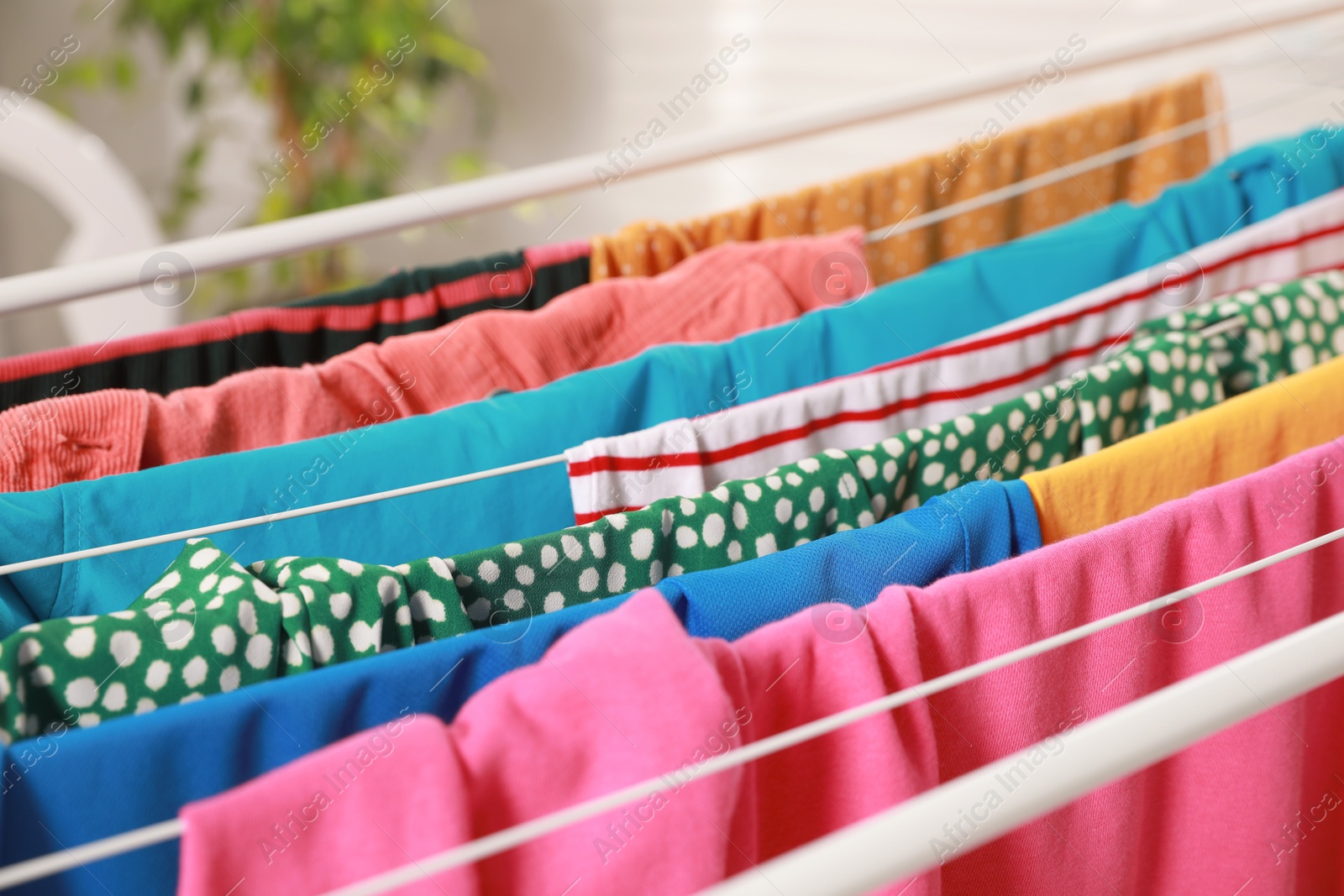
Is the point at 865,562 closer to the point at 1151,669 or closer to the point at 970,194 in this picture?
the point at 1151,669

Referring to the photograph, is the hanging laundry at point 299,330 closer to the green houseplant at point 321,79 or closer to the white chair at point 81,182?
the white chair at point 81,182

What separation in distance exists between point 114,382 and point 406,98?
4.75 feet

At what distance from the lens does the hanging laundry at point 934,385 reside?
1.90ft

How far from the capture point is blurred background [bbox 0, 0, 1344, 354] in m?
1.44

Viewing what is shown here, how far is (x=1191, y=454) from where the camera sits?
59 cm

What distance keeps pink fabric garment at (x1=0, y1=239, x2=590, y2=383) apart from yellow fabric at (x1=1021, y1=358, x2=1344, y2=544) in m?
0.41

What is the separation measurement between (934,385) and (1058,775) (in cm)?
37

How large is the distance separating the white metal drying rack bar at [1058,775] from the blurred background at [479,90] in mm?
902

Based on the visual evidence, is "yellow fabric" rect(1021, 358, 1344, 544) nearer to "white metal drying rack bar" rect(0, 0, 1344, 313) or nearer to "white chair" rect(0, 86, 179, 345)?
"white metal drying rack bar" rect(0, 0, 1344, 313)

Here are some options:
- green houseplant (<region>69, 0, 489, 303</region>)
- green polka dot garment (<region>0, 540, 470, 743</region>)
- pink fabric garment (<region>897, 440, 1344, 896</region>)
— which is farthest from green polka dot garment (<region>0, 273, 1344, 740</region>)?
green houseplant (<region>69, 0, 489, 303</region>)

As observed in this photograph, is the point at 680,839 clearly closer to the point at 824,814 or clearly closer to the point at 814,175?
the point at 824,814

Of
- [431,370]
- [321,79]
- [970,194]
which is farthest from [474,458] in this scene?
[321,79]

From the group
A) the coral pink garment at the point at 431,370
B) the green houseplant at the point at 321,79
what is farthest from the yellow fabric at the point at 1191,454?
the green houseplant at the point at 321,79

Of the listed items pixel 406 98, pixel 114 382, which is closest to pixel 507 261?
pixel 114 382
